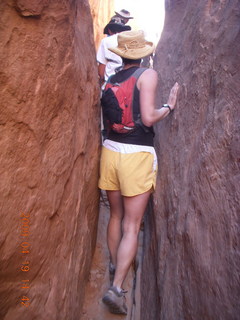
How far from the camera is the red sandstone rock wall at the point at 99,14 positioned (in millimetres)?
9230

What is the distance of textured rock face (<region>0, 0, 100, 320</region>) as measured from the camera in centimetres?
125

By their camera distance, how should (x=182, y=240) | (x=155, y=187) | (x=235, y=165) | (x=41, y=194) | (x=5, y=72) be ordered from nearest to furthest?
(x=5, y=72), (x=235, y=165), (x=41, y=194), (x=182, y=240), (x=155, y=187)

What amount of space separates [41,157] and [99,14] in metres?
9.85

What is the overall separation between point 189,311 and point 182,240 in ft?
1.33

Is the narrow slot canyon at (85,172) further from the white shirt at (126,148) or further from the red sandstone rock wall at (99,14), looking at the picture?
the red sandstone rock wall at (99,14)

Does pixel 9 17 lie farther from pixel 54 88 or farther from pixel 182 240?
pixel 182 240

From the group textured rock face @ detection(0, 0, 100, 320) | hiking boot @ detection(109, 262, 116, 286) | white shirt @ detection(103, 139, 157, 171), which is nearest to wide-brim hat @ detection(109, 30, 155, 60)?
textured rock face @ detection(0, 0, 100, 320)

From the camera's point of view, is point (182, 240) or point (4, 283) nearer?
point (4, 283)

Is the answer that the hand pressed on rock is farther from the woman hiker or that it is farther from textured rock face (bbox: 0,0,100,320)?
textured rock face (bbox: 0,0,100,320)

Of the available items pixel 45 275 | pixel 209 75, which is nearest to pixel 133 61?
pixel 209 75

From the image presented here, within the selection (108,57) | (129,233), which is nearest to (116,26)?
(108,57)

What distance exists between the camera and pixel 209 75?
1909mm

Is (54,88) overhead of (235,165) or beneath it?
overhead

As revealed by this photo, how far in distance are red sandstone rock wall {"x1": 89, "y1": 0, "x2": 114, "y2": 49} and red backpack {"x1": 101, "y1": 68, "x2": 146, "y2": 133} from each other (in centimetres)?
747
